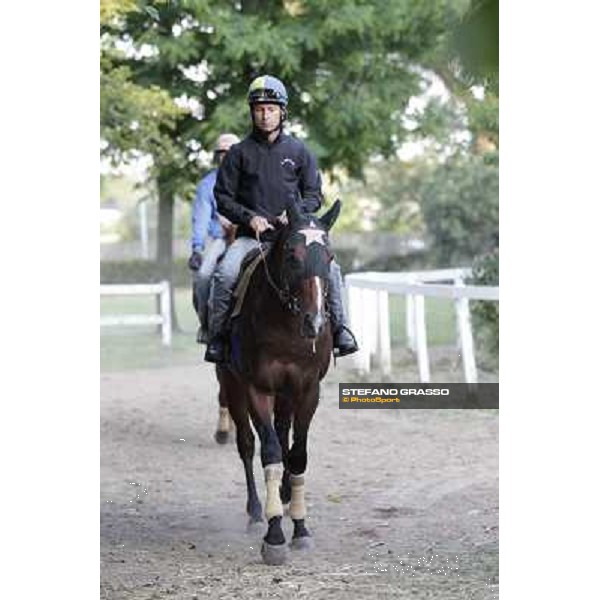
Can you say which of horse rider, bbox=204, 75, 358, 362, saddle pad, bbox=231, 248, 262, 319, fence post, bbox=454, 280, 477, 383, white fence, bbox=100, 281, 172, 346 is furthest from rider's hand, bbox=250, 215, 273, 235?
fence post, bbox=454, 280, 477, 383

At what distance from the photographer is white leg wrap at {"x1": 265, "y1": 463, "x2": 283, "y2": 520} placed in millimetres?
9297

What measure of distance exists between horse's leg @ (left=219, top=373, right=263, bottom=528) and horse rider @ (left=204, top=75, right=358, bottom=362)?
0.59 metres

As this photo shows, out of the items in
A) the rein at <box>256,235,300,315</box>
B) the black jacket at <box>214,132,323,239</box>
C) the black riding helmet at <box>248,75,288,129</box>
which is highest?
the black riding helmet at <box>248,75,288,129</box>

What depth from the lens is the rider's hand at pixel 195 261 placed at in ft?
35.1

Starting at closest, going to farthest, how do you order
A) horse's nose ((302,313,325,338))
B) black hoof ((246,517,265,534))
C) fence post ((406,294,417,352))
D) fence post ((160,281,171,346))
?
1. horse's nose ((302,313,325,338))
2. black hoof ((246,517,265,534))
3. fence post ((160,281,171,346))
4. fence post ((406,294,417,352))

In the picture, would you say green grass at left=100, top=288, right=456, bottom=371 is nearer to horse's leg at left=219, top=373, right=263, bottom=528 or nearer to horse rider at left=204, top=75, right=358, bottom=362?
horse's leg at left=219, top=373, right=263, bottom=528

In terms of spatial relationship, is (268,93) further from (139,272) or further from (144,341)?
(144,341)

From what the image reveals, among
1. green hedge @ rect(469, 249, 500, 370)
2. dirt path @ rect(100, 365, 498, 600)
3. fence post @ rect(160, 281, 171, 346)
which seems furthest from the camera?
green hedge @ rect(469, 249, 500, 370)

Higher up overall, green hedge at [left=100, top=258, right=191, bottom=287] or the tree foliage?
the tree foliage

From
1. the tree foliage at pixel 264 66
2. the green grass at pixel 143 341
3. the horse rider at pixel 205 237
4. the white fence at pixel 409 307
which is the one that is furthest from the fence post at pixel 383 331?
the horse rider at pixel 205 237

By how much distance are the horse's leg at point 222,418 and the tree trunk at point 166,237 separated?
509mm

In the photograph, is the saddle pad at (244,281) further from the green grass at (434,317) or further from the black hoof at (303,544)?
the green grass at (434,317)

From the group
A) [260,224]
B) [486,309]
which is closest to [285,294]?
[260,224]

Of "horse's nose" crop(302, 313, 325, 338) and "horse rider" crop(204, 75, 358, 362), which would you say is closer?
"horse's nose" crop(302, 313, 325, 338)
